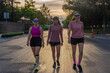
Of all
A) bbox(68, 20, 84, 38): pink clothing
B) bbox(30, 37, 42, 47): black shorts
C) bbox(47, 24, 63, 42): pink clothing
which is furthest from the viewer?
bbox(47, 24, 63, 42): pink clothing

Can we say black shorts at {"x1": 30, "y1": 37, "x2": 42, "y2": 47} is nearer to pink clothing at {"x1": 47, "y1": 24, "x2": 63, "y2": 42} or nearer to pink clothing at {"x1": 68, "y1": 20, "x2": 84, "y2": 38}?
pink clothing at {"x1": 47, "y1": 24, "x2": 63, "y2": 42}

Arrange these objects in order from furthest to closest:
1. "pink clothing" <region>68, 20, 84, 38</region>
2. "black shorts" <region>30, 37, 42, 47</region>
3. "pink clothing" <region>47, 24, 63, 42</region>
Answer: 1. "pink clothing" <region>47, 24, 63, 42</region>
2. "black shorts" <region>30, 37, 42, 47</region>
3. "pink clothing" <region>68, 20, 84, 38</region>

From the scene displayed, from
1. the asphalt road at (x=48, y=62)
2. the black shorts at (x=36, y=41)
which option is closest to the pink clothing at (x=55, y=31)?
the black shorts at (x=36, y=41)

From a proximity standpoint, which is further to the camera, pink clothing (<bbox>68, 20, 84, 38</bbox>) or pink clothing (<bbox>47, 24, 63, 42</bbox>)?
pink clothing (<bbox>47, 24, 63, 42</bbox>)

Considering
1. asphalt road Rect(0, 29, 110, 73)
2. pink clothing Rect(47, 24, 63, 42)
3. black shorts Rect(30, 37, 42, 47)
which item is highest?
pink clothing Rect(47, 24, 63, 42)

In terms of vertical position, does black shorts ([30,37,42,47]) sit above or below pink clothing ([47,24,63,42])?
below

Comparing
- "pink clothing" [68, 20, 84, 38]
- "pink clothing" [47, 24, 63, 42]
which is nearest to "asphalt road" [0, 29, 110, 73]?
"pink clothing" [47, 24, 63, 42]

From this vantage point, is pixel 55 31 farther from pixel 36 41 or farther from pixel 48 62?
pixel 48 62

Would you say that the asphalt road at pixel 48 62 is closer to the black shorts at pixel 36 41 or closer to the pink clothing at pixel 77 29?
the black shorts at pixel 36 41

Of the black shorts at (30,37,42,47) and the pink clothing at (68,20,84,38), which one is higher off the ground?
the pink clothing at (68,20,84,38)

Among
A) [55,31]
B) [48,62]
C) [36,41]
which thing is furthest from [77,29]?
[48,62]

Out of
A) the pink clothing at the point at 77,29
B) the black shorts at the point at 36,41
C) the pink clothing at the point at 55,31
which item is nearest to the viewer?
the pink clothing at the point at 77,29

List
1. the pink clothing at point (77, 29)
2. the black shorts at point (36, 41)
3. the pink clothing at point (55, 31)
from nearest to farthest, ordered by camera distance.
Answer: the pink clothing at point (77, 29) → the black shorts at point (36, 41) → the pink clothing at point (55, 31)

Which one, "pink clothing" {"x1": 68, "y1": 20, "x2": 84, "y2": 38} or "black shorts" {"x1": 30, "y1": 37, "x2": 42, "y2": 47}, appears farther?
"black shorts" {"x1": 30, "y1": 37, "x2": 42, "y2": 47}
